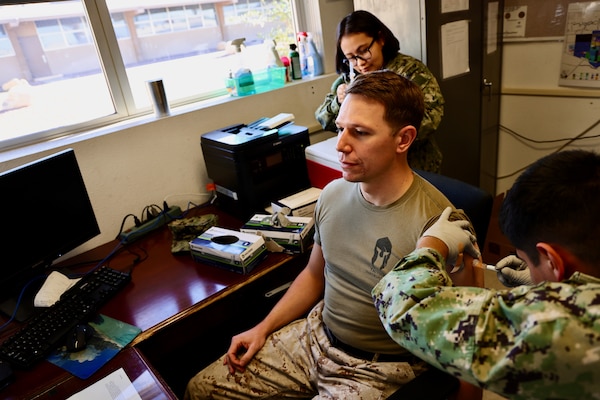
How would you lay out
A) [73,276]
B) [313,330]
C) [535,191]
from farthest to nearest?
[73,276]
[313,330]
[535,191]

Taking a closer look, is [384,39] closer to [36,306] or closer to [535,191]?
[535,191]

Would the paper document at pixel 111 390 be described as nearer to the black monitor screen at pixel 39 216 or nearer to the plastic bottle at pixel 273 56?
the black monitor screen at pixel 39 216

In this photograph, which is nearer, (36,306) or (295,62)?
(36,306)

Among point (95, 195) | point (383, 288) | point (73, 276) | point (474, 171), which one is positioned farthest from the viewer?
point (474, 171)

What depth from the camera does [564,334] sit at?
2.07 ft

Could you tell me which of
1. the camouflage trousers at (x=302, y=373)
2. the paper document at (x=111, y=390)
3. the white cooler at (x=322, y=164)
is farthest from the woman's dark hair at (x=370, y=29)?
the paper document at (x=111, y=390)

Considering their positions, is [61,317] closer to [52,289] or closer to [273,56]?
[52,289]

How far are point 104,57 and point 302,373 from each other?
5.18 ft

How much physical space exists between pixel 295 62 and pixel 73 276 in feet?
5.21

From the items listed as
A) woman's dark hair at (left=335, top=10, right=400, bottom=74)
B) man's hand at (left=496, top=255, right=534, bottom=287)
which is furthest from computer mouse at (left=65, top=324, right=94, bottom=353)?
woman's dark hair at (left=335, top=10, right=400, bottom=74)

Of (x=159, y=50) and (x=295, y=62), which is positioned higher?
(x=159, y=50)

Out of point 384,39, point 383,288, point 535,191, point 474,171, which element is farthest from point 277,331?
point 474,171

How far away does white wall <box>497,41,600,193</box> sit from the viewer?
253 cm

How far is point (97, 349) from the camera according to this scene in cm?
124
